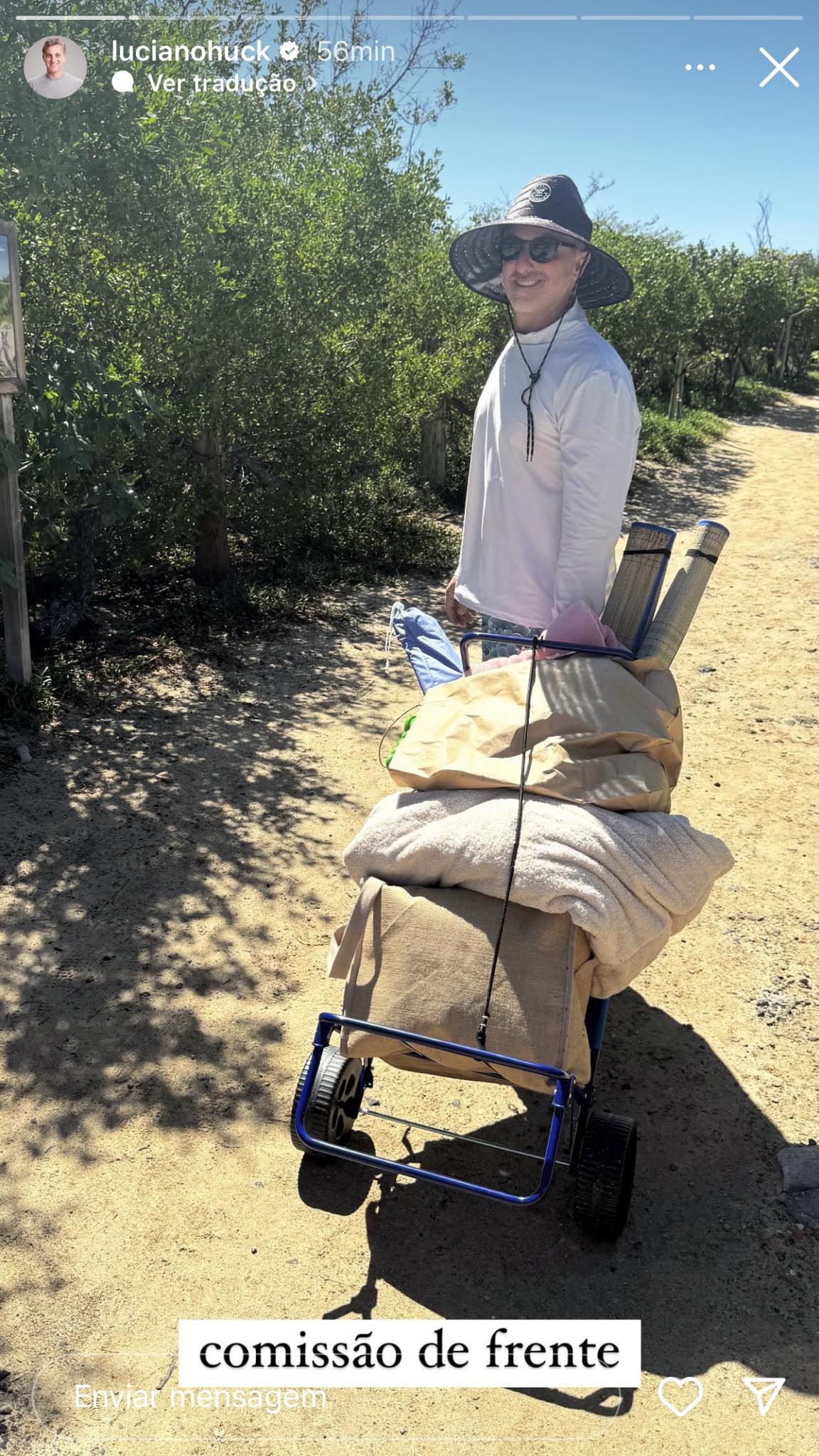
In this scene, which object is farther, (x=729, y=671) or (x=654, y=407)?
(x=654, y=407)

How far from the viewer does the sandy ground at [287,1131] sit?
2471 mm

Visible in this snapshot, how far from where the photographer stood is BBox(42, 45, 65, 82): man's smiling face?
6.25 meters

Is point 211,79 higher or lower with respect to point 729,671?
higher

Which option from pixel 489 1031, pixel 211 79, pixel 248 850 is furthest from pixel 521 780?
pixel 211 79

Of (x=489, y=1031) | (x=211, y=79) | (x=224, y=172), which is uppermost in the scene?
(x=211, y=79)

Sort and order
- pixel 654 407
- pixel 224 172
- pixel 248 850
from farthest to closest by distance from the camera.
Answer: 1. pixel 654 407
2. pixel 224 172
3. pixel 248 850

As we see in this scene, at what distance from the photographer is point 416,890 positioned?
2.71m

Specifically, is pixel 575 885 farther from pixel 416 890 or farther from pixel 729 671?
pixel 729 671

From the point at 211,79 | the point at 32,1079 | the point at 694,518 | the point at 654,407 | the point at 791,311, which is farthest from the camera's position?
the point at 791,311

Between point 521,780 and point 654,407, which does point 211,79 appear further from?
point 654,407

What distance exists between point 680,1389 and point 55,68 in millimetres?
7006

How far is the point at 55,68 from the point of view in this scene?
627 cm

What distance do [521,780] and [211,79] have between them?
27.4ft

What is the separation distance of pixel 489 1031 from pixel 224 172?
23.0 feet
